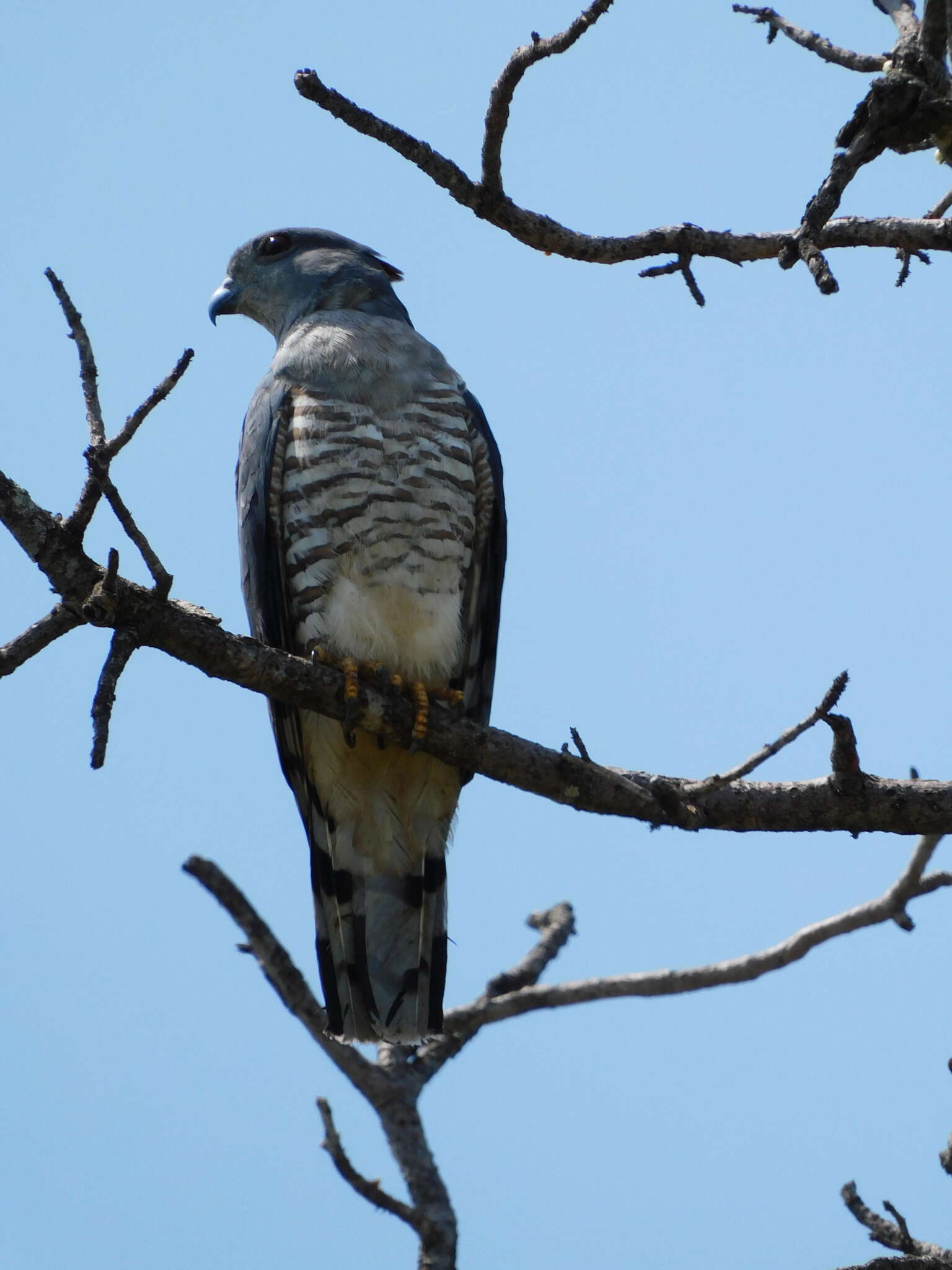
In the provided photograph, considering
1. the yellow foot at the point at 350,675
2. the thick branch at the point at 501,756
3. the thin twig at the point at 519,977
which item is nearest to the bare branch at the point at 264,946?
the thin twig at the point at 519,977

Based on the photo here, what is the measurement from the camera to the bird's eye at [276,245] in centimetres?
625

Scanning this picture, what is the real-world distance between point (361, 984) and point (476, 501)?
74.1 inches

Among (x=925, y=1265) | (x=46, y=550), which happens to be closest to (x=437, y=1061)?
(x=925, y=1265)

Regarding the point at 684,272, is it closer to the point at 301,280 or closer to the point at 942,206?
the point at 942,206

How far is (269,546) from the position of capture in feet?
15.9

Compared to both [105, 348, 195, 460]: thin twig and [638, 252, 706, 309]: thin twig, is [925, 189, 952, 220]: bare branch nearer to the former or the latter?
[638, 252, 706, 309]: thin twig

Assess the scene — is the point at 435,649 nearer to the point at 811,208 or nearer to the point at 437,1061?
the point at 437,1061

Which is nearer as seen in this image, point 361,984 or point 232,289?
point 361,984

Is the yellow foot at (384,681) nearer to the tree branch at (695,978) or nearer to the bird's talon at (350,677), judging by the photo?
the bird's talon at (350,677)

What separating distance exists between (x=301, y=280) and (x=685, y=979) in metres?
3.57

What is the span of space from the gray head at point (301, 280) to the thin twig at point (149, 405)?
2802mm

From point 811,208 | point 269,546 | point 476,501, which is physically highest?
point 476,501

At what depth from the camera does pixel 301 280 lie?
6020 millimetres

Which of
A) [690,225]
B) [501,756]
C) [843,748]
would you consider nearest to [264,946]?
[501,756]
